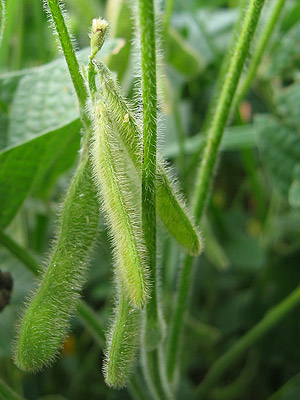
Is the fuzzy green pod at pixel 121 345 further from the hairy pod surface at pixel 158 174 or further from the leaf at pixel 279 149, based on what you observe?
the leaf at pixel 279 149

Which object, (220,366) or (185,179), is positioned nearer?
(220,366)

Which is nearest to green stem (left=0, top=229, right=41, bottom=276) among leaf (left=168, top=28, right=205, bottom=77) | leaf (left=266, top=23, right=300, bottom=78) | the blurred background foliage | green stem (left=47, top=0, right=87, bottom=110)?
the blurred background foliage

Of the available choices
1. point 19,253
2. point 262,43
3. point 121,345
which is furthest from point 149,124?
point 262,43

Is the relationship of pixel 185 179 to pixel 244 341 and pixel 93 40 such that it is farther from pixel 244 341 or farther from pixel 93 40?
pixel 93 40

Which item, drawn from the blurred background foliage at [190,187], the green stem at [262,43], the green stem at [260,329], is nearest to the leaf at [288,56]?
the blurred background foliage at [190,187]

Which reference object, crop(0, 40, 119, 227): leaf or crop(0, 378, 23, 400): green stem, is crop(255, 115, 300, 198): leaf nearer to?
crop(0, 40, 119, 227): leaf

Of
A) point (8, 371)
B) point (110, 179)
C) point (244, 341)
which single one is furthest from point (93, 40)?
point (8, 371)
